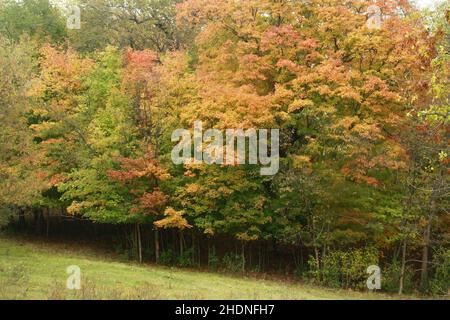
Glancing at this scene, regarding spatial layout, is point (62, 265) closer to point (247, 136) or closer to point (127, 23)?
point (247, 136)

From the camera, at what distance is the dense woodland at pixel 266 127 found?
22.7m

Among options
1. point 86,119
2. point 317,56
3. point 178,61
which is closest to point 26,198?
point 86,119

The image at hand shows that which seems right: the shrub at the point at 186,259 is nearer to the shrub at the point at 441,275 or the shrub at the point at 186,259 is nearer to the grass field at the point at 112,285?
the grass field at the point at 112,285

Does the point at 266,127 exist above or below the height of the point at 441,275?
above

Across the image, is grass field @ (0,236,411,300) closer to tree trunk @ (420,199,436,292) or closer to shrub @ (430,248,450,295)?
tree trunk @ (420,199,436,292)

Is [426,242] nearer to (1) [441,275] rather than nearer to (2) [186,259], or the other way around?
(1) [441,275]

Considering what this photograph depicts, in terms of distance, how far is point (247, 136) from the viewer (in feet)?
80.0
